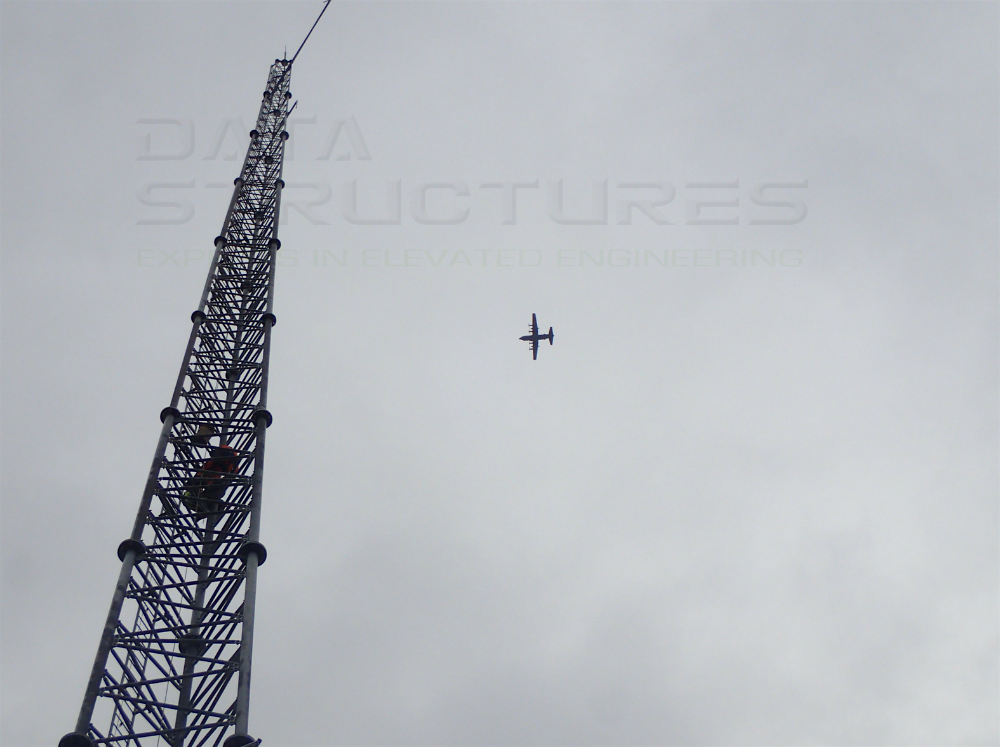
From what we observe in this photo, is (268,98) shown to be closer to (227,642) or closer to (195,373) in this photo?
(195,373)

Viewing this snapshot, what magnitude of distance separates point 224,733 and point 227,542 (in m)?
5.41

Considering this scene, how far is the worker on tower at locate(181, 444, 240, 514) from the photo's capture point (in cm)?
2398

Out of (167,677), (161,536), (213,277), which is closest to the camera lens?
(167,677)

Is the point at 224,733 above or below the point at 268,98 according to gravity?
below

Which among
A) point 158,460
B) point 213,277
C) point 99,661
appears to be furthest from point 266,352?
point 99,661

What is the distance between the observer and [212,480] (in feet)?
78.8

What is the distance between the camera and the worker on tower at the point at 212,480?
23984mm

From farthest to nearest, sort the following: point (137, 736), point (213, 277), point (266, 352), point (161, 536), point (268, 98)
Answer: point (268, 98), point (213, 277), point (266, 352), point (161, 536), point (137, 736)

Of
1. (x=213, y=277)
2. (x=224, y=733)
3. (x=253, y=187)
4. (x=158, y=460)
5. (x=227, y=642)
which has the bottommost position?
(x=224, y=733)

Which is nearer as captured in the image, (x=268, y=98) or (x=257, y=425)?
(x=257, y=425)

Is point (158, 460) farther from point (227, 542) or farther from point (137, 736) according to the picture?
point (137, 736)

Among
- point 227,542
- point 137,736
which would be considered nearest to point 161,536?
point 227,542

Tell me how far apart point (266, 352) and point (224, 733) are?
14.2 metres

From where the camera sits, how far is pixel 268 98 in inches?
1848
